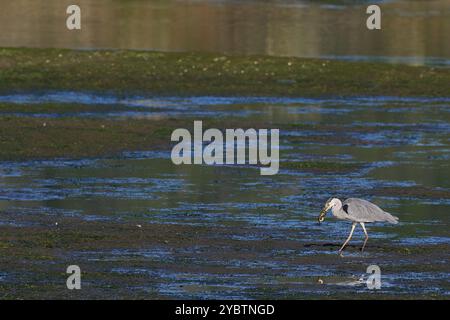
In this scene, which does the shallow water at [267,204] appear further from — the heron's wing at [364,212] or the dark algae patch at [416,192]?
the heron's wing at [364,212]

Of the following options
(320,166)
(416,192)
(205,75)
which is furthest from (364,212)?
(205,75)

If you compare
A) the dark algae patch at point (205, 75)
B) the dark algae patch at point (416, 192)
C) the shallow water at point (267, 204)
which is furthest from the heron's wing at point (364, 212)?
the dark algae patch at point (205, 75)

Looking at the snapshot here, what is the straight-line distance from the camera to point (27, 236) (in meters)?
17.1

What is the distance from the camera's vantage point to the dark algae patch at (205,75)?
32188 millimetres

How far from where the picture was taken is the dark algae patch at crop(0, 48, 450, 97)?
32188 mm

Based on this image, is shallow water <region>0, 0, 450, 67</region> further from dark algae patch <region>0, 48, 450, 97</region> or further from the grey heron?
the grey heron

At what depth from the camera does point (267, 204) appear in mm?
19922

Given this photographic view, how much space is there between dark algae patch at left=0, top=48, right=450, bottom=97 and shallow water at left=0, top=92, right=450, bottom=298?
6.79ft

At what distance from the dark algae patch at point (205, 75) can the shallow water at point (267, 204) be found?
2070 mm

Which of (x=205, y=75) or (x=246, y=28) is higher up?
(x=246, y=28)

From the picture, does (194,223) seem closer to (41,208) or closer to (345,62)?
(41,208)

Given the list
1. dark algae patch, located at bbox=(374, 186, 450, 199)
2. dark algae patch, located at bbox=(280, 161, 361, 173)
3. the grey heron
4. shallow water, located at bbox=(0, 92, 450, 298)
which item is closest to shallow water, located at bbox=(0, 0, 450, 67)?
shallow water, located at bbox=(0, 92, 450, 298)

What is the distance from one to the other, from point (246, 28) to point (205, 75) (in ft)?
36.5

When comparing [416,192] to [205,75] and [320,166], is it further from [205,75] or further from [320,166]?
[205,75]
